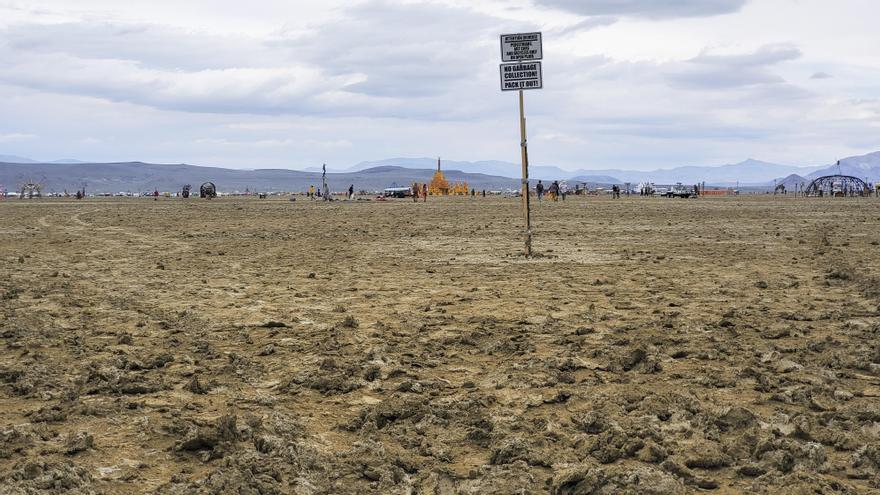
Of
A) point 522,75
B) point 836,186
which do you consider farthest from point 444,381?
point 836,186

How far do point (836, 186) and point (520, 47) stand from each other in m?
108

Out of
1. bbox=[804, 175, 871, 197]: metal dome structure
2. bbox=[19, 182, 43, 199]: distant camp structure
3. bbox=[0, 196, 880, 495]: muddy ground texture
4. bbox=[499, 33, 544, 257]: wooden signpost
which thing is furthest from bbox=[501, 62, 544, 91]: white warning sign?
bbox=[19, 182, 43, 199]: distant camp structure

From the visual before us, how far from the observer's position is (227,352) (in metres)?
7.46

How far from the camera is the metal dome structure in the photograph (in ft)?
318

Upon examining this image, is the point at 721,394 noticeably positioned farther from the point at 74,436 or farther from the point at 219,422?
the point at 74,436

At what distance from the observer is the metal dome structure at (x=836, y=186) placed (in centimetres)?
9688

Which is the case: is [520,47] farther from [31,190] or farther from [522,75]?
[31,190]

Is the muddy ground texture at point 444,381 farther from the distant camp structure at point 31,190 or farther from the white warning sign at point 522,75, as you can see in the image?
→ the distant camp structure at point 31,190

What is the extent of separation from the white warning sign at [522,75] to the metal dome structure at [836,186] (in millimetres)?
86350

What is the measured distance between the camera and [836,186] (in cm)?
11062

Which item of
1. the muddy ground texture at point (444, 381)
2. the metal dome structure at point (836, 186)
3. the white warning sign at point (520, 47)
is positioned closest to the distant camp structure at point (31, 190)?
the metal dome structure at point (836, 186)

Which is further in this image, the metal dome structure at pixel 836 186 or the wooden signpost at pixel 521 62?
the metal dome structure at pixel 836 186

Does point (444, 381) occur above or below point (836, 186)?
below

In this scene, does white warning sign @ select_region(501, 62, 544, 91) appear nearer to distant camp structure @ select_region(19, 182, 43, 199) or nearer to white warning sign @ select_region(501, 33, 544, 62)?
white warning sign @ select_region(501, 33, 544, 62)
